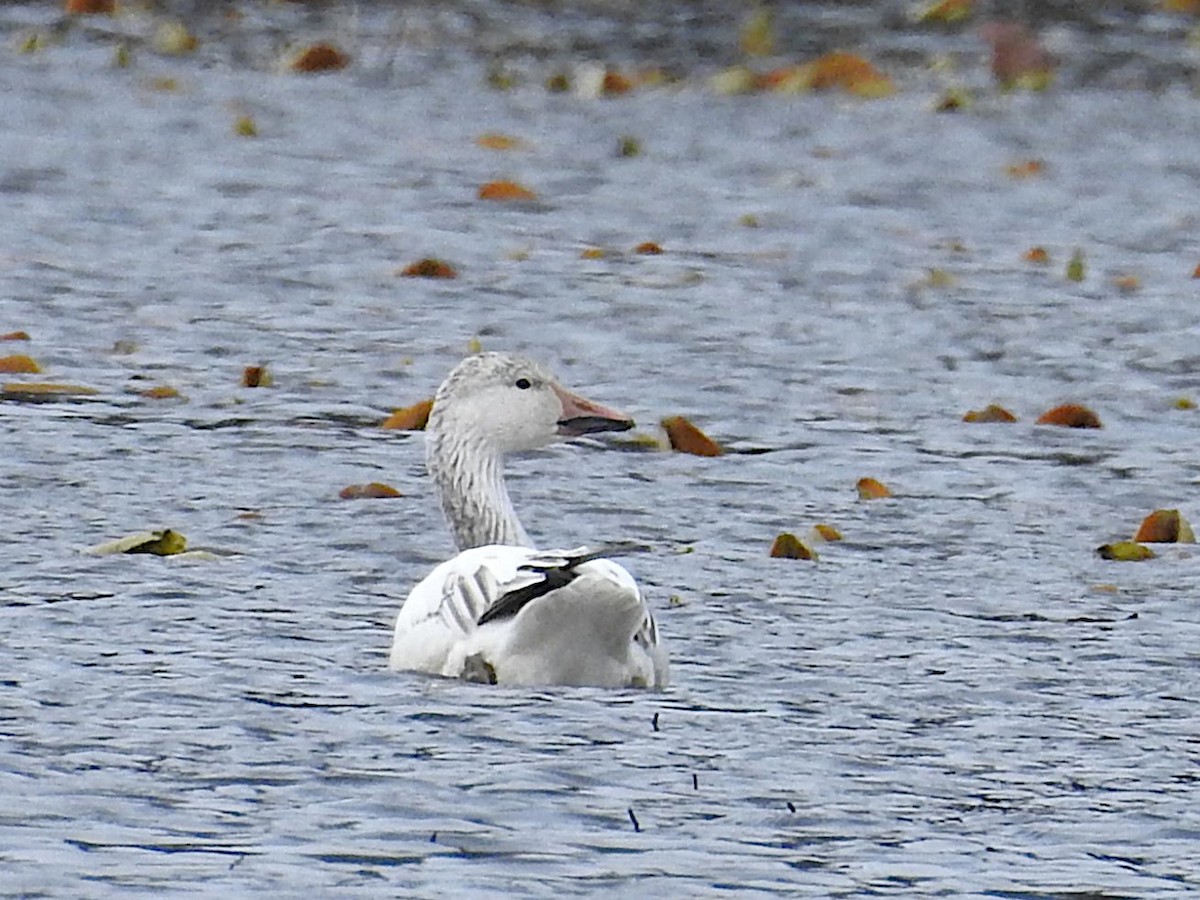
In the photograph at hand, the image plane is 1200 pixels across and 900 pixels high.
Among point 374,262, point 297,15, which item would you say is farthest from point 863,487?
point 297,15

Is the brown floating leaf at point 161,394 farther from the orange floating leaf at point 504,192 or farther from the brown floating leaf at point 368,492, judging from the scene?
the orange floating leaf at point 504,192

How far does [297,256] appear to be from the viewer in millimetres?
14578

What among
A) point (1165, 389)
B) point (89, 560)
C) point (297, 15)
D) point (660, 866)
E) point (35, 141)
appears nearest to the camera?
point (660, 866)

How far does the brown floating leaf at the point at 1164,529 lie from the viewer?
9.66m

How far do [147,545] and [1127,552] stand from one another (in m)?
2.84

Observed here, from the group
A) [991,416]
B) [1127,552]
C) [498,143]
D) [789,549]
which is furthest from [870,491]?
[498,143]

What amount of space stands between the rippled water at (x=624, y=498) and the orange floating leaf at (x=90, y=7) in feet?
11.5

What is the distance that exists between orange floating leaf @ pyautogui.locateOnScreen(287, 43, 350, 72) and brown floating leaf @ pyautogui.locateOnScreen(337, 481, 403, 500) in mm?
11108

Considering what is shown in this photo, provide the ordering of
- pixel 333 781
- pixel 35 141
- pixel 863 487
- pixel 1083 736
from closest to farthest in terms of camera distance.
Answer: pixel 333 781 < pixel 1083 736 < pixel 863 487 < pixel 35 141

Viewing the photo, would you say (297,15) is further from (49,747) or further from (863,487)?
(49,747)

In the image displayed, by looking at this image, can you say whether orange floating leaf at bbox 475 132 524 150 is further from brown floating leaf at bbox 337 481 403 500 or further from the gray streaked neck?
the gray streaked neck

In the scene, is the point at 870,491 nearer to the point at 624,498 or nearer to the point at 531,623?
the point at 624,498

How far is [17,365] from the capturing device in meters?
11.7

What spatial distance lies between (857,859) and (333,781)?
3.81ft
